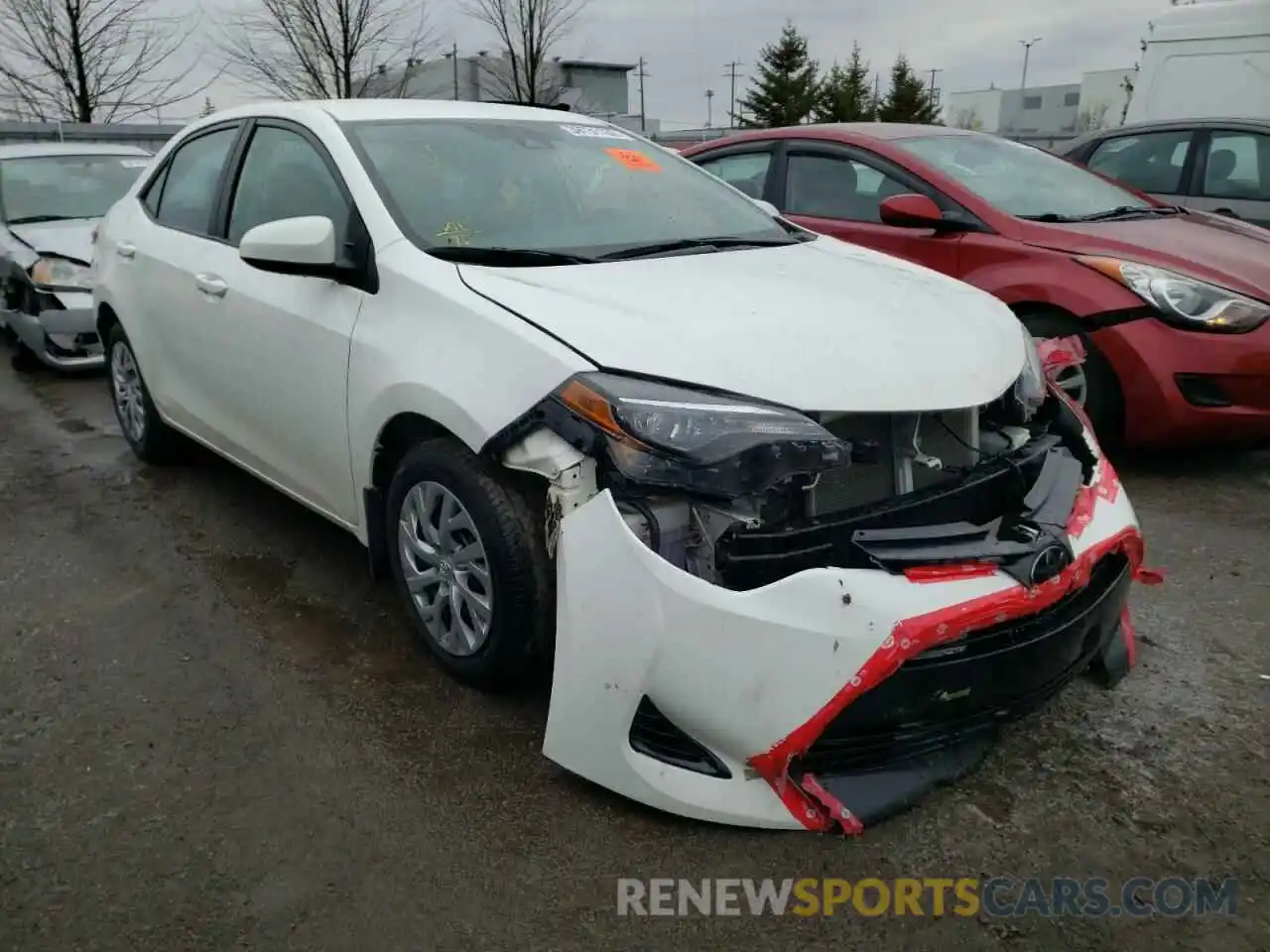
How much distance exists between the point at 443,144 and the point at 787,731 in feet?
7.26

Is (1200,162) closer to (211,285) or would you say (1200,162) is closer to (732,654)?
(211,285)

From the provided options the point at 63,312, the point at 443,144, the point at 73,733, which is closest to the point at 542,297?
the point at 443,144

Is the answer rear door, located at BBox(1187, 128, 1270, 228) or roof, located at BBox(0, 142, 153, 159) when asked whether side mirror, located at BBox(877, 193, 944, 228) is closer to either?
rear door, located at BBox(1187, 128, 1270, 228)

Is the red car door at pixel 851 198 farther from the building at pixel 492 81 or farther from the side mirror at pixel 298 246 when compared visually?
the building at pixel 492 81

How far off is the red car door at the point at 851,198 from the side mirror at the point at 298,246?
3091 millimetres

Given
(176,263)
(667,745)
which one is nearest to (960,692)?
(667,745)

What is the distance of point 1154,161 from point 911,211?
10.8 ft

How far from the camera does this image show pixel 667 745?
88.2 inches

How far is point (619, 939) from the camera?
2029 mm

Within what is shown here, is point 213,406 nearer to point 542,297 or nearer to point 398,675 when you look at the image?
point 398,675

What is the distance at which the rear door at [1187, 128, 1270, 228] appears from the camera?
6.51m

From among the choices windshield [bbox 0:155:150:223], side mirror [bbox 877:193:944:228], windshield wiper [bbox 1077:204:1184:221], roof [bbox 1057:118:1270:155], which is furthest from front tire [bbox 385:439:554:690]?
windshield [bbox 0:155:150:223]

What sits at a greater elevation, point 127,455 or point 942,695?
point 942,695

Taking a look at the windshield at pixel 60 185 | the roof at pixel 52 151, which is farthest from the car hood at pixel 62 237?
the roof at pixel 52 151
